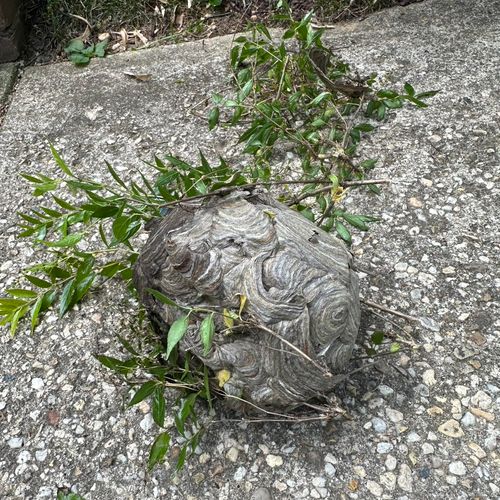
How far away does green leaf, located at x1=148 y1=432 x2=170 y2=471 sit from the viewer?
1.53m

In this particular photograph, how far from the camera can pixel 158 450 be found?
5.04ft

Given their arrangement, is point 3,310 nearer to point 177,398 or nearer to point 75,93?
point 177,398

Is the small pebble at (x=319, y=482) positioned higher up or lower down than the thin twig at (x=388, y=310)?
lower down

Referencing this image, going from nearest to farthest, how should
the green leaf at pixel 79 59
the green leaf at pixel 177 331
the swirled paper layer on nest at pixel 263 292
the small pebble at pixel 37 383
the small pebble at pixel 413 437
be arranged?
the green leaf at pixel 177 331 → the swirled paper layer on nest at pixel 263 292 → the small pebble at pixel 413 437 → the small pebble at pixel 37 383 → the green leaf at pixel 79 59

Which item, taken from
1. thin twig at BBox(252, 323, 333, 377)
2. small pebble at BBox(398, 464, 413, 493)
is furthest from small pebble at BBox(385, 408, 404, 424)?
thin twig at BBox(252, 323, 333, 377)

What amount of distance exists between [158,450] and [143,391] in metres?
0.15

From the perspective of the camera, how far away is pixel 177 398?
166cm

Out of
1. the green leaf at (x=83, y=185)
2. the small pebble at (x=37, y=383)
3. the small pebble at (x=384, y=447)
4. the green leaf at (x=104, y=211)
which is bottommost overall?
the small pebble at (x=37, y=383)

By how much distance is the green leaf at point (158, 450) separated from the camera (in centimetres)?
153

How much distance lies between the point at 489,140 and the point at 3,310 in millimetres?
1853

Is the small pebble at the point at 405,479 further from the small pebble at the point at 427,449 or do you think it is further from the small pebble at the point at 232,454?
the small pebble at the point at 232,454

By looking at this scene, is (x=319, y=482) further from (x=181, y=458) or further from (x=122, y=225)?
(x=122, y=225)

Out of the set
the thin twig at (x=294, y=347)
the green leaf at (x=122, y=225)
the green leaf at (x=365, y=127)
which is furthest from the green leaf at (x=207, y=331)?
the green leaf at (x=365, y=127)

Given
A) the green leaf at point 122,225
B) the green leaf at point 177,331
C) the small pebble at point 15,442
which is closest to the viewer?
the green leaf at point 177,331
